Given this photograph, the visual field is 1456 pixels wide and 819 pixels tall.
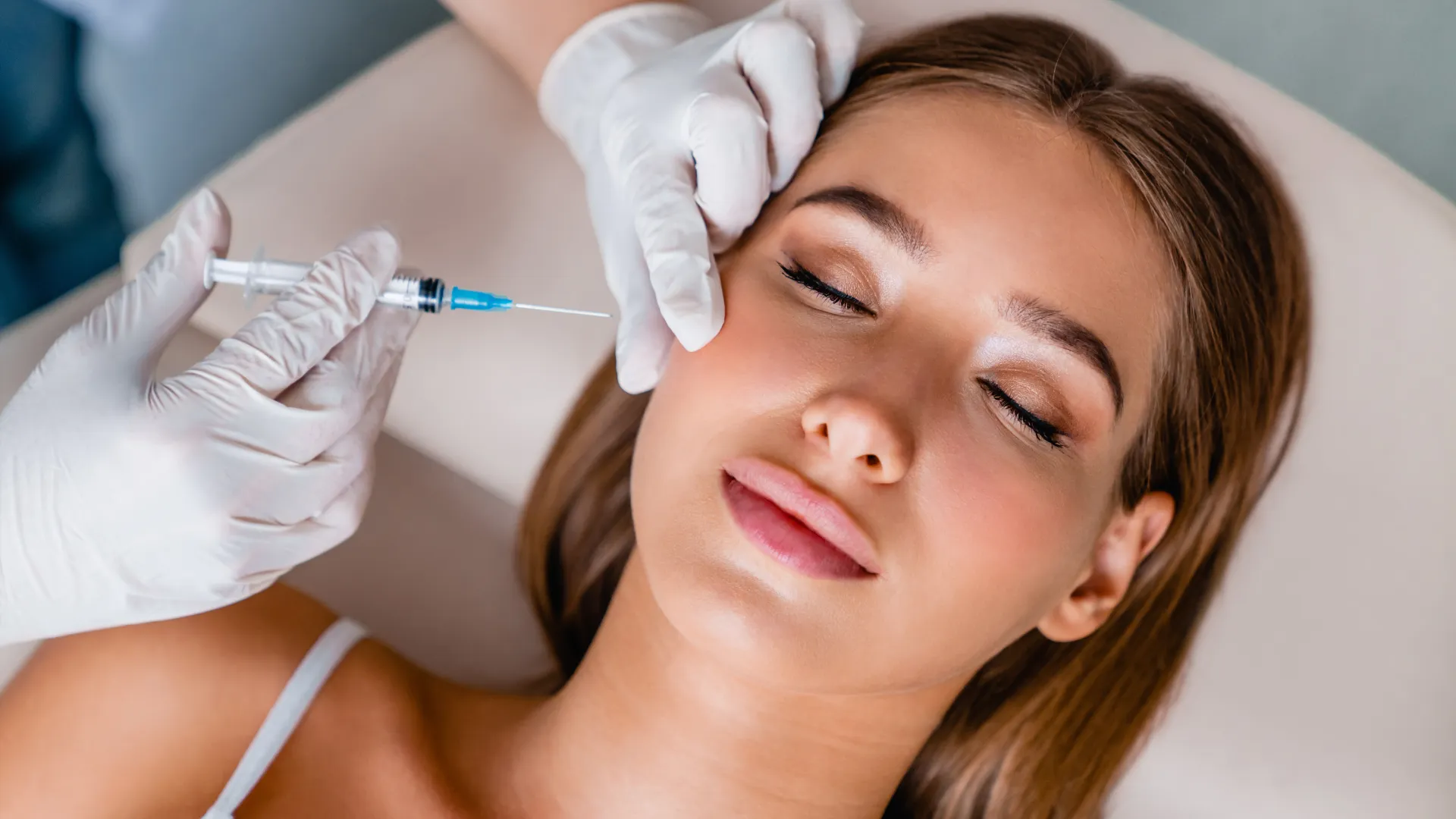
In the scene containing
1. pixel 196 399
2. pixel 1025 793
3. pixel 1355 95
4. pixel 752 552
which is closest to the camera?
pixel 752 552

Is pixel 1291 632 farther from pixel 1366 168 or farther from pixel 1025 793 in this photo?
pixel 1366 168

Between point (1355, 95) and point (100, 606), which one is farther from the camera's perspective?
point (1355, 95)

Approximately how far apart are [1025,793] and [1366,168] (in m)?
1.19

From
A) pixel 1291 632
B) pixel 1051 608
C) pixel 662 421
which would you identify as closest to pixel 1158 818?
pixel 1291 632

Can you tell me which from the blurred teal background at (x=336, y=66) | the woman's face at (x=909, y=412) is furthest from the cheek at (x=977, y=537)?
the blurred teal background at (x=336, y=66)

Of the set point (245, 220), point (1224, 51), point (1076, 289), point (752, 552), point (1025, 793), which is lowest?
point (1025, 793)

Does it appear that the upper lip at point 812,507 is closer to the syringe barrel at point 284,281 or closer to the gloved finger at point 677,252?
the gloved finger at point 677,252

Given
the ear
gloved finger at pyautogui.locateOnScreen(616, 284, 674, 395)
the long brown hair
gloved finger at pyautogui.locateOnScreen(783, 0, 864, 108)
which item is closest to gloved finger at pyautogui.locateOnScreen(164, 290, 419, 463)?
gloved finger at pyautogui.locateOnScreen(616, 284, 674, 395)

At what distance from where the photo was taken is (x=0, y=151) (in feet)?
5.55

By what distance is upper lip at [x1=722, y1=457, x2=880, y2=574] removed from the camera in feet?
3.42

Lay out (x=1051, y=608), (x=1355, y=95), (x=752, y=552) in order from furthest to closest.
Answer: (x=1355, y=95) → (x=1051, y=608) → (x=752, y=552)

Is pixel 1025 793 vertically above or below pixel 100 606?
above

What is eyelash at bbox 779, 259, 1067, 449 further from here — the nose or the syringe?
the syringe

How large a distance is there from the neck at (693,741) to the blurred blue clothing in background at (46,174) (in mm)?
1267
